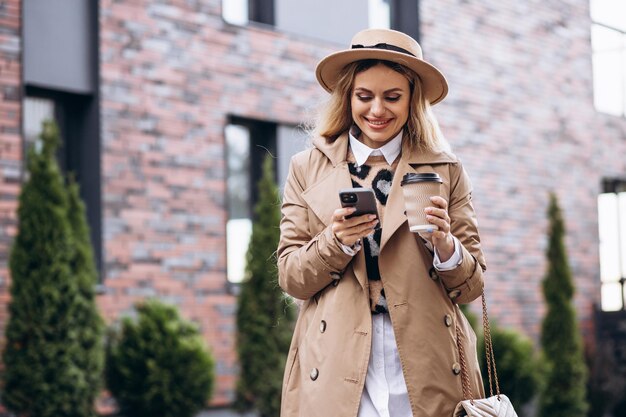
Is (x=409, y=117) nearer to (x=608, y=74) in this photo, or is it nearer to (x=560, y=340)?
(x=560, y=340)

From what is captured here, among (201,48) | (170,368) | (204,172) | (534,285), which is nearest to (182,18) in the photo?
(201,48)

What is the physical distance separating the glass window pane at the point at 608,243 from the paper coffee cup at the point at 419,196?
50.0ft

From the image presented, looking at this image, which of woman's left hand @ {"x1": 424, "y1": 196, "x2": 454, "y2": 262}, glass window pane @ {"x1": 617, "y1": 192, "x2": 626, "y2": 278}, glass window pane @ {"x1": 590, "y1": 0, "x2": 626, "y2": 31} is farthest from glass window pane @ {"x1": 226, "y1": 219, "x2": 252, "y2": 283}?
glass window pane @ {"x1": 590, "y1": 0, "x2": 626, "y2": 31}

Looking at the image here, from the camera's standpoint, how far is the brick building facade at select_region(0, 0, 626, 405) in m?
9.94

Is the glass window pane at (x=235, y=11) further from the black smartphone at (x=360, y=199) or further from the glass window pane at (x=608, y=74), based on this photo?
the black smartphone at (x=360, y=199)

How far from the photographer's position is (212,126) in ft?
36.0

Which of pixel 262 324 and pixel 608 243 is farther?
pixel 608 243

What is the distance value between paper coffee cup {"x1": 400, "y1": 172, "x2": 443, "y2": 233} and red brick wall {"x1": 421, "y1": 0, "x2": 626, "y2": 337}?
11.1 metres

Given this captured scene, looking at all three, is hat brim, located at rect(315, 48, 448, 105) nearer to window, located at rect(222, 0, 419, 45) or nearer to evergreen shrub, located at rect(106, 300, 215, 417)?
evergreen shrub, located at rect(106, 300, 215, 417)

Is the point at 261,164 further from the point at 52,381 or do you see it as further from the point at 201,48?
the point at 52,381

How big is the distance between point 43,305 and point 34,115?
2.09 m

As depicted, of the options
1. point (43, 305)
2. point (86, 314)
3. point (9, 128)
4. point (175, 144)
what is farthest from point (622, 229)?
point (43, 305)

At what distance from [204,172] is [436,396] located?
7.89m

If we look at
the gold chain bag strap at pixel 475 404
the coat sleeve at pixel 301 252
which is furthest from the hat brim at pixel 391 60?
the gold chain bag strap at pixel 475 404
